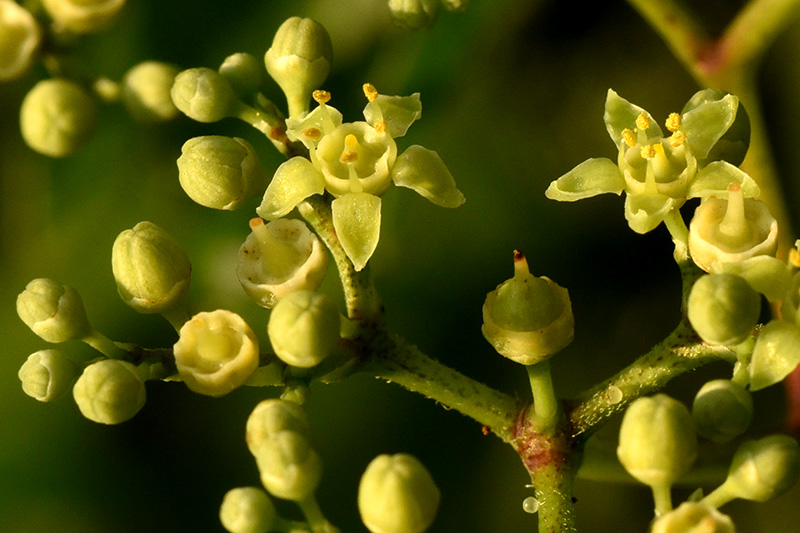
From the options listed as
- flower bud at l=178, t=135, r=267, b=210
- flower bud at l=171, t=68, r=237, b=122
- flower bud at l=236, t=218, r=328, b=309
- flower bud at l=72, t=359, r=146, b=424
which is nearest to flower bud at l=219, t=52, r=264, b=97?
flower bud at l=171, t=68, r=237, b=122

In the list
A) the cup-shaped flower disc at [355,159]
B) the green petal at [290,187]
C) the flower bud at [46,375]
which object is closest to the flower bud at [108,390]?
the flower bud at [46,375]

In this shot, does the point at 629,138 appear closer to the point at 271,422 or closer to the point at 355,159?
the point at 355,159

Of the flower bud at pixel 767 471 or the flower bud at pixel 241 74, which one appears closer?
the flower bud at pixel 767 471

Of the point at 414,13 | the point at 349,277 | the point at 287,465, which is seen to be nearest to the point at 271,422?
the point at 287,465

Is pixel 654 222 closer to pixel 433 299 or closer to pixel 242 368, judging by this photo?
pixel 242 368

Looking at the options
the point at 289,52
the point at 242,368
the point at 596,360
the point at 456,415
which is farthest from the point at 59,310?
the point at 596,360

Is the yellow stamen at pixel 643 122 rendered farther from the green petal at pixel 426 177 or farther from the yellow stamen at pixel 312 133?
the yellow stamen at pixel 312 133
